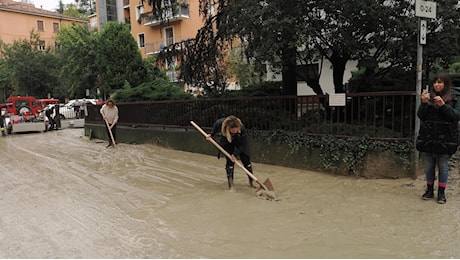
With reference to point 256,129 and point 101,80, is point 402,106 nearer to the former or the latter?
point 256,129

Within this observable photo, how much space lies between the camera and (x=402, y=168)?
6.17 m

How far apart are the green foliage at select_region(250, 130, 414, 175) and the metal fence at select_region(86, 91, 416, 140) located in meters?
0.17

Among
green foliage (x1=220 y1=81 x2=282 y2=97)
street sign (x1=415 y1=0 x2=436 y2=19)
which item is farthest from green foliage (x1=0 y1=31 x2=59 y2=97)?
street sign (x1=415 y1=0 x2=436 y2=19)

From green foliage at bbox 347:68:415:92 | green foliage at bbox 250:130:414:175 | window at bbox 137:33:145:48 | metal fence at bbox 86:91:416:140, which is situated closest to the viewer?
green foliage at bbox 250:130:414:175

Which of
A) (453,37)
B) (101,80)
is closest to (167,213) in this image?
(453,37)

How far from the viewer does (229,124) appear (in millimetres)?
5965

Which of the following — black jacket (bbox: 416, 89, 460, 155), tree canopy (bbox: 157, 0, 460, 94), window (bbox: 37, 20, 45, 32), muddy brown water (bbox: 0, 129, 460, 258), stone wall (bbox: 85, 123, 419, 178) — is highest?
window (bbox: 37, 20, 45, 32)

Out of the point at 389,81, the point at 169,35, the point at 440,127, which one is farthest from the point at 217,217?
the point at 169,35

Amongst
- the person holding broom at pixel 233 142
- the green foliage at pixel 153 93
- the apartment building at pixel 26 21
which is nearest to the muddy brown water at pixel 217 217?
the person holding broom at pixel 233 142

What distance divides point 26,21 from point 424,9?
5619 centimetres

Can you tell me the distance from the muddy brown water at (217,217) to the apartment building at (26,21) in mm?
46815

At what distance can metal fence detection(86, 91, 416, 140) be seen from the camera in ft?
21.0

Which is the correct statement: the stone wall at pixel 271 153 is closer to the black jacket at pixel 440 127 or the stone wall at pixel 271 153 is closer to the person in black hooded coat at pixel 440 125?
the person in black hooded coat at pixel 440 125

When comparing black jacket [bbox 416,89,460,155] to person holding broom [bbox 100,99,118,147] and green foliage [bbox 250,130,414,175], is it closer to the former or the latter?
green foliage [bbox 250,130,414,175]
